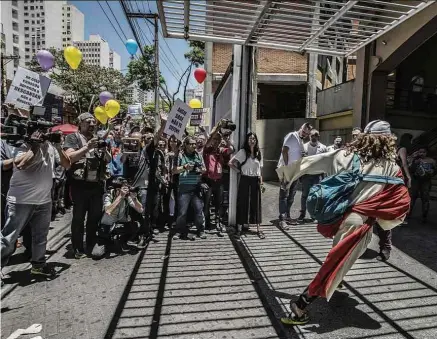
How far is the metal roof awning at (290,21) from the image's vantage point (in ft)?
12.3

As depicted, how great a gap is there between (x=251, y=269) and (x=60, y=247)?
9.29ft

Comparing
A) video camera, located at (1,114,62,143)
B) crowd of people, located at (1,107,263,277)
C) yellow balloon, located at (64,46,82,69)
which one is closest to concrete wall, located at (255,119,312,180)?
crowd of people, located at (1,107,263,277)

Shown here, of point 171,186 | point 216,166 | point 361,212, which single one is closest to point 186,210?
point 171,186

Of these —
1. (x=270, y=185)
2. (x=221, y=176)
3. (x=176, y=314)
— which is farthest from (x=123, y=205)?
(x=270, y=185)

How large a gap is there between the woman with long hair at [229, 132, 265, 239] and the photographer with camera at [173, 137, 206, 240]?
639mm

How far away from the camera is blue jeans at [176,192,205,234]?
5707mm

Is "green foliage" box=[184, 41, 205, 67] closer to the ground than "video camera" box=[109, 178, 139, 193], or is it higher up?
higher up

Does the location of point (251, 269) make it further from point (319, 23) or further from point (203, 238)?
point (319, 23)

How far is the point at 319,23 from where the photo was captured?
438 cm

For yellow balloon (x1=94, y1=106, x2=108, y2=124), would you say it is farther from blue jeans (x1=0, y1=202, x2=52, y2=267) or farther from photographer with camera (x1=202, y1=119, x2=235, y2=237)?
blue jeans (x1=0, y1=202, x2=52, y2=267)

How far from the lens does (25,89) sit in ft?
18.4

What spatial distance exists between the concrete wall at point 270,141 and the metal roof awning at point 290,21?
8041 millimetres

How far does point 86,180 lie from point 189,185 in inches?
66.6

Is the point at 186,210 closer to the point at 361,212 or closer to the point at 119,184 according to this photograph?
the point at 119,184
